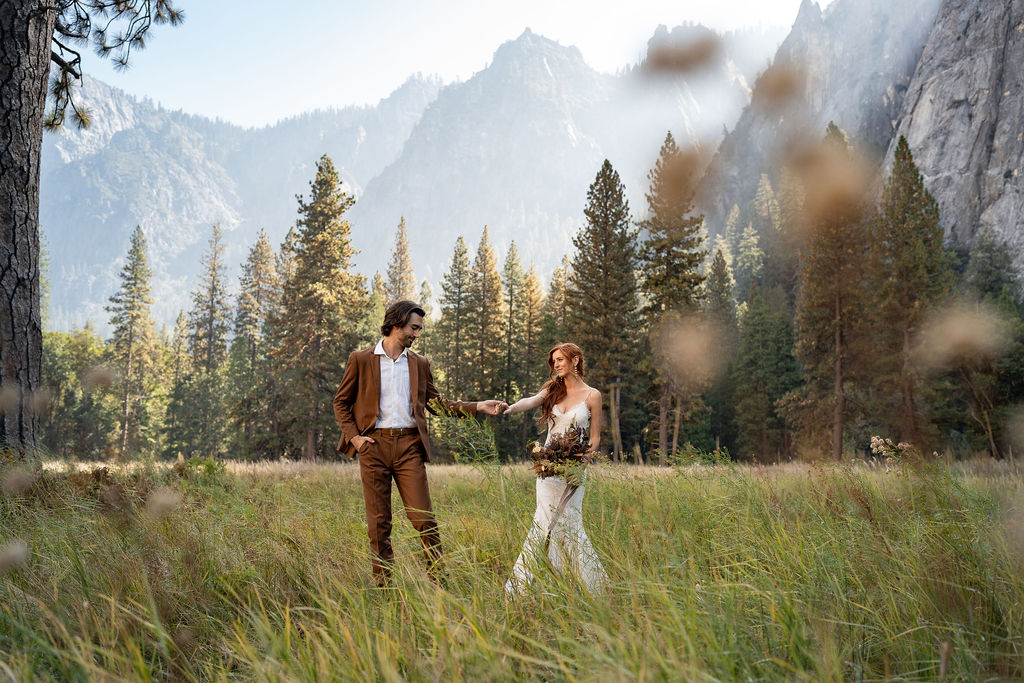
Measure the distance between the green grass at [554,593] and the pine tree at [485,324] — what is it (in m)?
35.5

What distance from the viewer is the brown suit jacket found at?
445 centimetres

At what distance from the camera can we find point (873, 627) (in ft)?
6.48

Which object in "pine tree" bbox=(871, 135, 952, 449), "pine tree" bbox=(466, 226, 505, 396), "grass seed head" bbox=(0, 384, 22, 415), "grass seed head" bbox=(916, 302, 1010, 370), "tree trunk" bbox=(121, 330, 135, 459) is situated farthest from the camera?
"tree trunk" bbox=(121, 330, 135, 459)

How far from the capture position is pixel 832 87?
346 ft

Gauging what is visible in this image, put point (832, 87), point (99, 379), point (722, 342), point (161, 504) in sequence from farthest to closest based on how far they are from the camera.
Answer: point (832, 87) < point (722, 342) < point (99, 379) < point (161, 504)

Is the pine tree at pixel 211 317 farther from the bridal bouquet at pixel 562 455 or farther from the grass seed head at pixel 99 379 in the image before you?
the bridal bouquet at pixel 562 455

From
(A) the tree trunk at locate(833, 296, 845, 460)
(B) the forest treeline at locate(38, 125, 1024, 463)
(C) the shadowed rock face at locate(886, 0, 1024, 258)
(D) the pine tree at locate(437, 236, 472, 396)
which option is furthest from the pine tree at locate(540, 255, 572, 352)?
(C) the shadowed rock face at locate(886, 0, 1024, 258)

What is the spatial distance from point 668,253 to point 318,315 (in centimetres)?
1844

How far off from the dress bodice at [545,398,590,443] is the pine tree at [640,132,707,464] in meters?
26.5

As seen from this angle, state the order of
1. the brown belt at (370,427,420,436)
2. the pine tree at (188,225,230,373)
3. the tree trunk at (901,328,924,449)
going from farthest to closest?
1. the pine tree at (188,225,230,373)
2. the tree trunk at (901,328,924,449)
3. the brown belt at (370,427,420,436)

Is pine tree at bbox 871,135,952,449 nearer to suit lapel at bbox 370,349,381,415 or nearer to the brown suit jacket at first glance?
the brown suit jacket

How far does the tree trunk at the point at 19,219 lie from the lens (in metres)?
6.13

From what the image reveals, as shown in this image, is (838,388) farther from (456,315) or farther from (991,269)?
(456,315)

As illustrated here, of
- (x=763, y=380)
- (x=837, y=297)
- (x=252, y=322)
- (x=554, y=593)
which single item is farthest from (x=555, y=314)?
(x=554, y=593)
